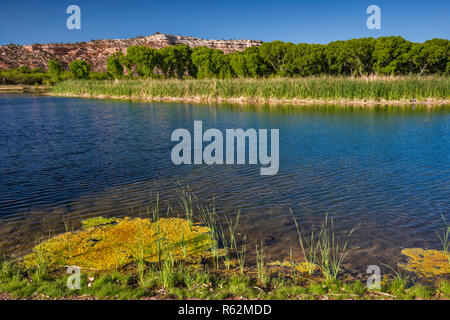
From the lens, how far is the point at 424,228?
19.6 feet

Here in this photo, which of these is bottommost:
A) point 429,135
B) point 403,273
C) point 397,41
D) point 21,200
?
point 403,273

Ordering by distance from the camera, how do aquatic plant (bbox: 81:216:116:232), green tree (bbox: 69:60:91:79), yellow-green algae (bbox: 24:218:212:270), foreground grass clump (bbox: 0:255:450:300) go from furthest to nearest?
green tree (bbox: 69:60:91:79) → aquatic plant (bbox: 81:216:116:232) → yellow-green algae (bbox: 24:218:212:270) → foreground grass clump (bbox: 0:255:450:300)

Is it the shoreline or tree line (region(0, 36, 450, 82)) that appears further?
tree line (region(0, 36, 450, 82))

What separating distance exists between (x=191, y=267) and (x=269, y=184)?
3949 mm

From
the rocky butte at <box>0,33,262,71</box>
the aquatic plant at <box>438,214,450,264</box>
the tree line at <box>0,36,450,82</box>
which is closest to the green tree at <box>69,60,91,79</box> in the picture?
the tree line at <box>0,36,450,82</box>

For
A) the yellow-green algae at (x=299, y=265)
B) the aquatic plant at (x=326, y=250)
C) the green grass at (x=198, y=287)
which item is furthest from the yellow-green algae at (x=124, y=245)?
the aquatic plant at (x=326, y=250)

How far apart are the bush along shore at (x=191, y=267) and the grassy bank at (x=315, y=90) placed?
22517 mm

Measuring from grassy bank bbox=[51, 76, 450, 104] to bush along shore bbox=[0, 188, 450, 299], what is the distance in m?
22.5

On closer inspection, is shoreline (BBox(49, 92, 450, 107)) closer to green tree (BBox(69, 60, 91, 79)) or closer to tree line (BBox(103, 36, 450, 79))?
tree line (BBox(103, 36, 450, 79))

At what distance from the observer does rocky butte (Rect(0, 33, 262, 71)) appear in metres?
96.3

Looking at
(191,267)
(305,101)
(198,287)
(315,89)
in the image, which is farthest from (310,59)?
(198,287)
